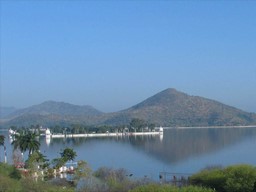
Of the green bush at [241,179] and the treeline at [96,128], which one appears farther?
the treeline at [96,128]

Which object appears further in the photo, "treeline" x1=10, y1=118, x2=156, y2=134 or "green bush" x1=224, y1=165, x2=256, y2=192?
"treeline" x1=10, y1=118, x2=156, y2=134

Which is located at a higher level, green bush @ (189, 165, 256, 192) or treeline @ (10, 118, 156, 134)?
treeline @ (10, 118, 156, 134)

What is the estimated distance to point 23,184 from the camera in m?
27.5

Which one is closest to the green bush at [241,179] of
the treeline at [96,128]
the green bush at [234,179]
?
the green bush at [234,179]

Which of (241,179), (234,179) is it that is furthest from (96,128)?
(241,179)

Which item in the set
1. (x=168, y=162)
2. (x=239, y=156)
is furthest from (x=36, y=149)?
(x=239, y=156)

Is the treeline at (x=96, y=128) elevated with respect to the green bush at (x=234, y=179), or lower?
elevated

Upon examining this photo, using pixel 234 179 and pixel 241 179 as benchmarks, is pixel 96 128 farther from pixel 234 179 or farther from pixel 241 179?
pixel 241 179

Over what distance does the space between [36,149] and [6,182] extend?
22319mm

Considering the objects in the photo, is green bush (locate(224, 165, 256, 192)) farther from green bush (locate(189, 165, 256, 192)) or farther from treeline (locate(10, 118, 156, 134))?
treeline (locate(10, 118, 156, 134))

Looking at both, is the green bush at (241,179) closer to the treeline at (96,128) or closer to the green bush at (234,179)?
the green bush at (234,179)

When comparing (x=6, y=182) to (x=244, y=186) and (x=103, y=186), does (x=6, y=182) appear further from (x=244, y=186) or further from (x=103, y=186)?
(x=244, y=186)

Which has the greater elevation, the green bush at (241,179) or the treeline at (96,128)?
the treeline at (96,128)

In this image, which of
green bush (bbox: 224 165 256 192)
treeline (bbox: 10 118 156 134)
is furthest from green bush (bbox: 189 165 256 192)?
treeline (bbox: 10 118 156 134)
